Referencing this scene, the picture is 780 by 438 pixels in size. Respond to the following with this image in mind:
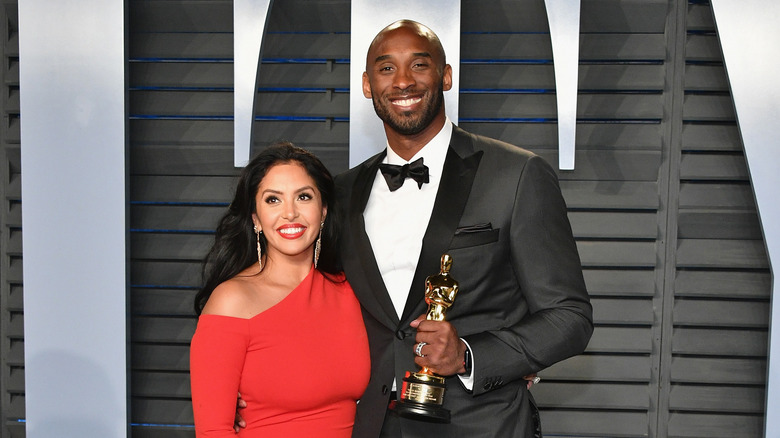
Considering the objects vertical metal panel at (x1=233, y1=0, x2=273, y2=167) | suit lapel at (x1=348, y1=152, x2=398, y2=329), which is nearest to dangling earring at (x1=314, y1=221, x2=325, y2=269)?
suit lapel at (x1=348, y1=152, x2=398, y2=329)

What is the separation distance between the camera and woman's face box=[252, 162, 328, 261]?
1962 mm

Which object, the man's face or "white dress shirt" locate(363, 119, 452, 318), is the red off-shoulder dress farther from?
the man's face

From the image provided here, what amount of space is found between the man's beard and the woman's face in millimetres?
273

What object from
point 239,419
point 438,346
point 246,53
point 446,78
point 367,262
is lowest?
point 239,419

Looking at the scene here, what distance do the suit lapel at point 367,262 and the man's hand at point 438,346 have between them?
21cm

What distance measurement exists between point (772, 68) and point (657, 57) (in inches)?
20.0

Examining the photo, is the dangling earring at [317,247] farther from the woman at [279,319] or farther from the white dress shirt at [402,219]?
the white dress shirt at [402,219]

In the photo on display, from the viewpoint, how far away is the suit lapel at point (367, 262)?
6.09ft

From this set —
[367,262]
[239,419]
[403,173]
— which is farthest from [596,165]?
[239,419]

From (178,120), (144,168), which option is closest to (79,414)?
(144,168)

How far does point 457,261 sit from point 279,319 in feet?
1.58

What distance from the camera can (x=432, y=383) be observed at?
1.67 meters

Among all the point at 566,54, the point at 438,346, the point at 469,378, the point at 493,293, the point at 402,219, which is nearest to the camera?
the point at 438,346

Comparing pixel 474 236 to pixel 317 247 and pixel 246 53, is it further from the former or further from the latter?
pixel 246 53
